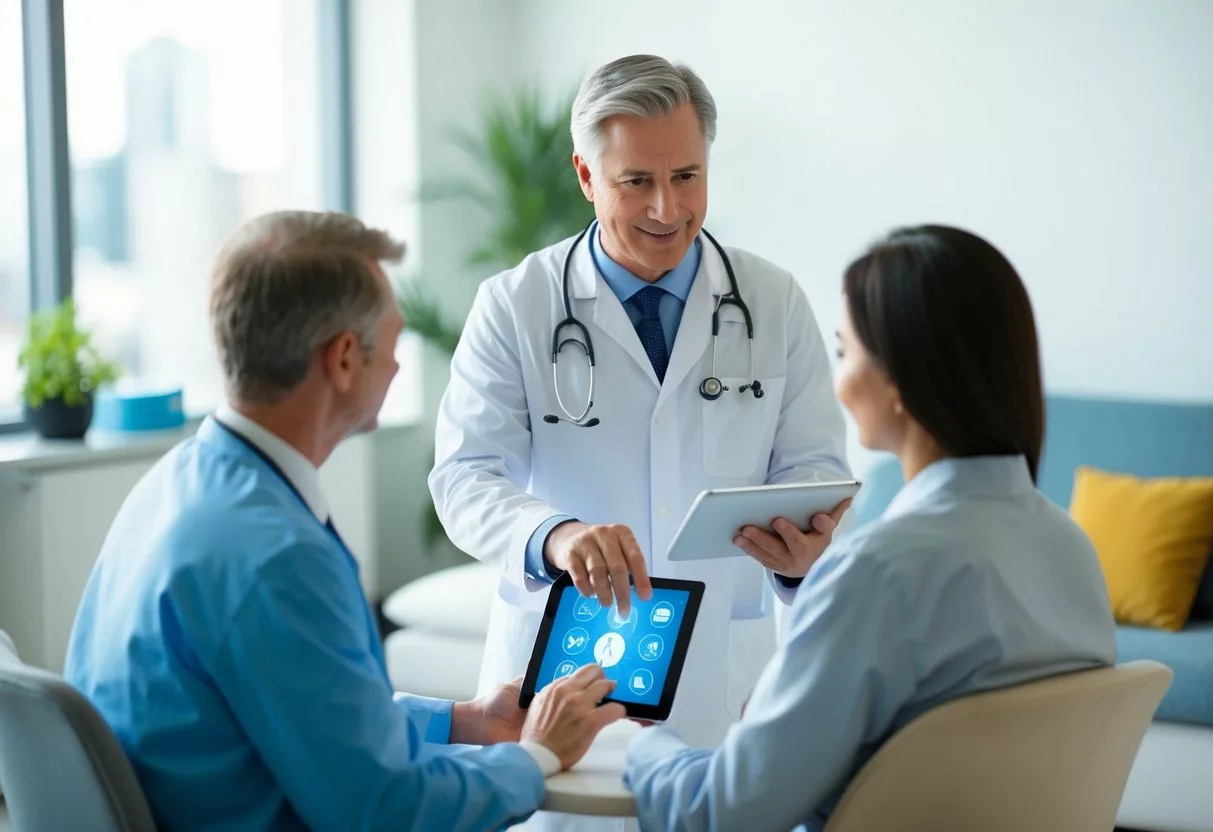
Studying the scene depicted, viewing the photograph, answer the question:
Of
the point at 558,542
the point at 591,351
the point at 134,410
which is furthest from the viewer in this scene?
the point at 134,410

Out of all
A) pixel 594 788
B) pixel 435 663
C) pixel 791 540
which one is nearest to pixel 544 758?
pixel 594 788

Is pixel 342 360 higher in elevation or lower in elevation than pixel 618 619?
higher

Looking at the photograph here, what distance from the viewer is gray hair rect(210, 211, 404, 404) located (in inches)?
50.4

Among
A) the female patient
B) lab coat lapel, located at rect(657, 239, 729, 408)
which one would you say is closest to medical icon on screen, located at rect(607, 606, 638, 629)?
the female patient

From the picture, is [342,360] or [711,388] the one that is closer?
[342,360]

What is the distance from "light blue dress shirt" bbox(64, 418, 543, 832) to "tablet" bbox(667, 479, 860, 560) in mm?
423

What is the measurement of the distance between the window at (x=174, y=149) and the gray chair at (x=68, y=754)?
2.70 meters

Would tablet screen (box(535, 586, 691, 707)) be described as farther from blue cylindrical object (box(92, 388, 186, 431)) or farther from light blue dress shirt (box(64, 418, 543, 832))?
blue cylindrical object (box(92, 388, 186, 431))

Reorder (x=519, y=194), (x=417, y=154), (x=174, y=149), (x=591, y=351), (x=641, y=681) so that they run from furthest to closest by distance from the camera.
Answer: (x=417, y=154), (x=519, y=194), (x=174, y=149), (x=591, y=351), (x=641, y=681)

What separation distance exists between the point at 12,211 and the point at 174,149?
2.37 feet

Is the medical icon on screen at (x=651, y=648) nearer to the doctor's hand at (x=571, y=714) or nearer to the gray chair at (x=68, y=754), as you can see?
the doctor's hand at (x=571, y=714)

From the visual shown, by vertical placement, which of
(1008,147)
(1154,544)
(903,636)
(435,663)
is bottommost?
(435,663)

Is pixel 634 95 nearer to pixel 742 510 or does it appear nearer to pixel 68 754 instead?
pixel 742 510

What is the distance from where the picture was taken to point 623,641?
1548 mm
